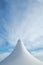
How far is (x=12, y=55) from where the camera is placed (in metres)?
15.7

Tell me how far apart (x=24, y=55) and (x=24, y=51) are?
2.90ft

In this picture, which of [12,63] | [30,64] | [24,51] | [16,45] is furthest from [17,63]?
[16,45]

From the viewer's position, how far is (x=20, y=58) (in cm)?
1475

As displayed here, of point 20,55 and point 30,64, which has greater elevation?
point 20,55

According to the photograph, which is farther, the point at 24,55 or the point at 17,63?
the point at 24,55

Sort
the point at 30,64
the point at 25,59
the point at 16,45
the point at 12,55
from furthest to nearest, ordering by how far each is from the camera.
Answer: the point at 16,45
the point at 12,55
the point at 25,59
the point at 30,64

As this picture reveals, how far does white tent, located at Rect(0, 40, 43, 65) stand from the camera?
1398 centimetres

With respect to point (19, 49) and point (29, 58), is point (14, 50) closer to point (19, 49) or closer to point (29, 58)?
point (19, 49)

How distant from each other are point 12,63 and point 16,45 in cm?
367

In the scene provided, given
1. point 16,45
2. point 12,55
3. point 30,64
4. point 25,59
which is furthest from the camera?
point 16,45

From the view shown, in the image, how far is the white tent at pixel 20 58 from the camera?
14.0m

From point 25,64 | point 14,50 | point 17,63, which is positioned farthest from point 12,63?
point 14,50

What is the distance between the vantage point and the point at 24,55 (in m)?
15.4

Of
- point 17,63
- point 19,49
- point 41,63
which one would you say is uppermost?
point 19,49
